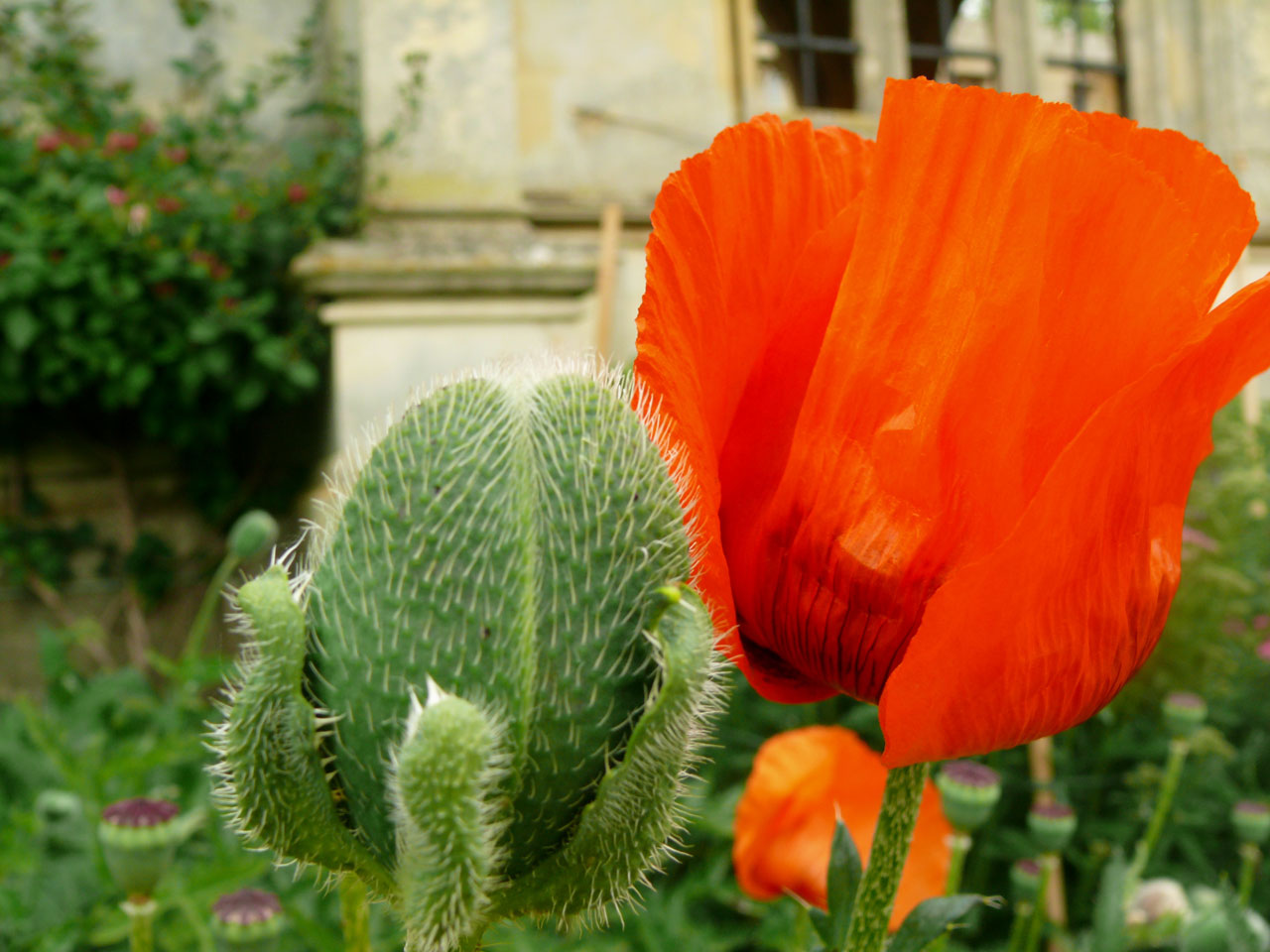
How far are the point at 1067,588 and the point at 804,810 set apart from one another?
0.38m

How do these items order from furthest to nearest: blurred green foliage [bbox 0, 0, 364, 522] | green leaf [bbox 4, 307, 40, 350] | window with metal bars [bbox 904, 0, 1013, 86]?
window with metal bars [bbox 904, 0, 1013, 86]
blurred green foliage [bbox 0, 0, 364, 522]
green leaf [bbox 4, 307, 40, 350]

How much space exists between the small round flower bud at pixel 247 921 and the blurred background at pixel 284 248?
1.90 meters

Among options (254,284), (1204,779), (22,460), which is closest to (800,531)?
(1204,779)

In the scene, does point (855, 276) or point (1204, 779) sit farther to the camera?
point (1204, 779)

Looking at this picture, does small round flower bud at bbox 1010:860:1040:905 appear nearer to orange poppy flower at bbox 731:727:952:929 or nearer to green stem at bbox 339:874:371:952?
orange poppy flower at bbox 731:727:952:929

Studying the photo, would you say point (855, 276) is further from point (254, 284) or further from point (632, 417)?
point (254, 284)

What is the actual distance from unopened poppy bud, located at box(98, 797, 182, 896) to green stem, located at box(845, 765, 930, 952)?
0.54m

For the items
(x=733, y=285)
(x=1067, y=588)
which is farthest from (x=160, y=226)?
(x=1067, y=588)

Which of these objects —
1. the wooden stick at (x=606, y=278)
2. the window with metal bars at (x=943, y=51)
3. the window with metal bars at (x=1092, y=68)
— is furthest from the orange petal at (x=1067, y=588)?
the window with metal bars at (x=1092, y=68)

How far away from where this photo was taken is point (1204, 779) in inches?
85.1

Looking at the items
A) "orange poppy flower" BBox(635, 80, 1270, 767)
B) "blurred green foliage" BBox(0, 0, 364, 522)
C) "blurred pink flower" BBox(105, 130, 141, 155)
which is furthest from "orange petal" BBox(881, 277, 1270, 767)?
"blurred pink flower" BBox(105, 130, 141, 155)

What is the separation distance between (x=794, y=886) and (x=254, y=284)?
369 cm

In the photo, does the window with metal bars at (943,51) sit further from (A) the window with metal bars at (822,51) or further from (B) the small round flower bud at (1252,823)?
(B) the small round flower bud at (1252,823)

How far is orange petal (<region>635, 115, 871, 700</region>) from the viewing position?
346mm
